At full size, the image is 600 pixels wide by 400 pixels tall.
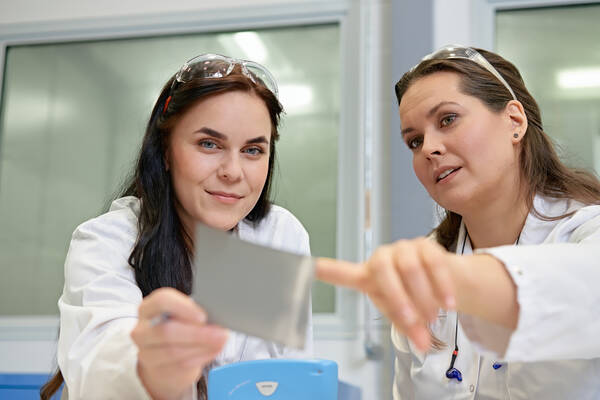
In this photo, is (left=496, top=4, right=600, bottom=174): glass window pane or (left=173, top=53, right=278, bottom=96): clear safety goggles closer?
(left=173, top=53, right=278, bottom=96): clear safety goggles

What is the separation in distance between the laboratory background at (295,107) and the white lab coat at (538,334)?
826 mm

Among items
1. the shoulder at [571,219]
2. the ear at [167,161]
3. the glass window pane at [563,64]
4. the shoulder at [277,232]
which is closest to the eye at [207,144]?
the ear at [167,161]

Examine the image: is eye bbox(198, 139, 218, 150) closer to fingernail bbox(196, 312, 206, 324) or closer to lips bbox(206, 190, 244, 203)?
lips bbox(206, 190, 244, 203)

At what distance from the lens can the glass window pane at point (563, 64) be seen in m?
1.96

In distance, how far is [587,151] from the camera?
1.94 metres

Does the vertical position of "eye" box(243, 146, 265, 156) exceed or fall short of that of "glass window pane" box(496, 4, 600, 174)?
it falls short

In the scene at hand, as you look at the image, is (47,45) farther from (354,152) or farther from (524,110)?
(524,110)

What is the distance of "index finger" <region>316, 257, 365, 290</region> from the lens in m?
0.45

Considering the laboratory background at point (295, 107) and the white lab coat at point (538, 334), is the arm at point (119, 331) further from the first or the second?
the laboratory background at point (295, 107)

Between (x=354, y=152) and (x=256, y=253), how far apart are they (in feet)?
5.44

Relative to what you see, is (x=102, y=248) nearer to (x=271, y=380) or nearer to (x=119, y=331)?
(x=119, y=331)

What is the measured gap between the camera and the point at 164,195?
109 cm

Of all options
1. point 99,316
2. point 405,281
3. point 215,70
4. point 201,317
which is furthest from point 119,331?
point 215,70

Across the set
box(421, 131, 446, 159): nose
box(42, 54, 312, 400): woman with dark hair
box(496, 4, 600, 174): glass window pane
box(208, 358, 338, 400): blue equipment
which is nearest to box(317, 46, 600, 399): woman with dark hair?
box(421, 131, 446, 159): nose
